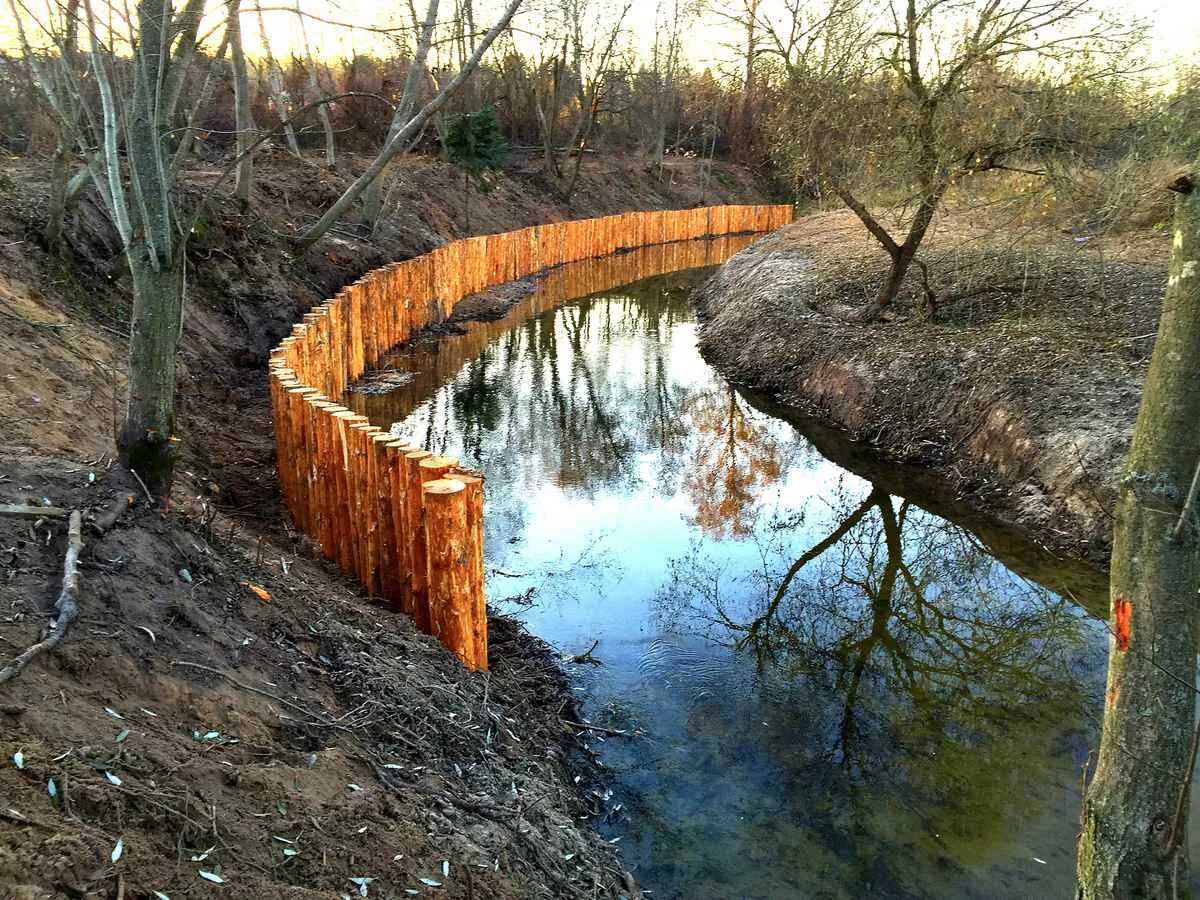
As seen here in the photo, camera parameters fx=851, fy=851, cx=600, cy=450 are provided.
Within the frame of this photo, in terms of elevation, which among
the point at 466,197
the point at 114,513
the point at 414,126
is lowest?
the point at 114,513

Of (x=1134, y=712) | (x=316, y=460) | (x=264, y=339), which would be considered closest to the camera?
(x=1134, y=712)

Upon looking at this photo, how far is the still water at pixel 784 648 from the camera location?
16.1 feet

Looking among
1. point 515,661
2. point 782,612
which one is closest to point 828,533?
point 782,612

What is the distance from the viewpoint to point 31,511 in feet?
12.7

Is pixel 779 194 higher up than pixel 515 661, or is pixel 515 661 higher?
pixel 779 194

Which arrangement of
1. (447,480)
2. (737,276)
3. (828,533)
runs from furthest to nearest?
(737,276) < (828,533) < (447,480)

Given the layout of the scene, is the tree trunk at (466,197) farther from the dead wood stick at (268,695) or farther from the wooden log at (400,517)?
the dead wood stick at (268,695)

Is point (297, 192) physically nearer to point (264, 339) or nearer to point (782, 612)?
point (264, 339)

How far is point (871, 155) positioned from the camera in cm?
1221

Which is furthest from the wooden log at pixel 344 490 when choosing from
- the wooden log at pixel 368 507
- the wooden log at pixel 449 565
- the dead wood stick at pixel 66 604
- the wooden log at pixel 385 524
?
the dead wood stick at pixel 66 604

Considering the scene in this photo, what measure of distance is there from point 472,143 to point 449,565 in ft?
79.8

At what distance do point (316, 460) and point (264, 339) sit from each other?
18.8 ft

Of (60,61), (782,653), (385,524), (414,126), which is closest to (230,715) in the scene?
(385,524)

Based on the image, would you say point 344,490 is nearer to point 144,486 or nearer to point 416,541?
point 416,541
